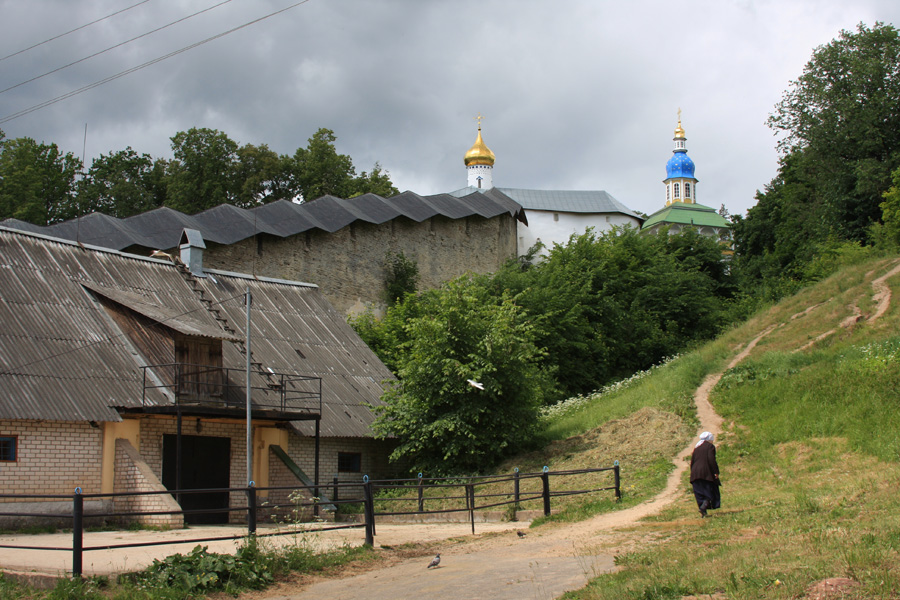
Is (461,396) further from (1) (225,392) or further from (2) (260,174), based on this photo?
(2) (260,174)

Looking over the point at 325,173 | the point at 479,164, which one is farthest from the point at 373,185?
the point at 479,164

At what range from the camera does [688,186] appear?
3228 inches

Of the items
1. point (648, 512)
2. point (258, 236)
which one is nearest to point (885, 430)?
point (648, 512)

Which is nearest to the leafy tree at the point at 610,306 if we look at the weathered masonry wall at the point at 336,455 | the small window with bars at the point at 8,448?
the weathered masonry wall at the point at 336,455

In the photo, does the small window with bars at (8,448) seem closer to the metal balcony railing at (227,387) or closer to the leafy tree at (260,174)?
the metal balcony railing at (227,387)

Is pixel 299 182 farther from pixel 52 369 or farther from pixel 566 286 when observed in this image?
pixel 52 369

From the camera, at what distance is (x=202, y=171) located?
43.8m

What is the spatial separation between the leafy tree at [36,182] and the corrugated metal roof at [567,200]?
24.6 m

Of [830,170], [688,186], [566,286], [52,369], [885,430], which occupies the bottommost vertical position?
[885,430]

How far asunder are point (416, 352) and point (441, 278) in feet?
61.2

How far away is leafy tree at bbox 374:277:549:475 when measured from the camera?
734 inches

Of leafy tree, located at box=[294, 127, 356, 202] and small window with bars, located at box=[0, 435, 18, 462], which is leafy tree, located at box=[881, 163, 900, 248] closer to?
leafy tree, located at box=[294, 127, 356, 202]

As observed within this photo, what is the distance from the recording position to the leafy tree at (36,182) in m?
40.2

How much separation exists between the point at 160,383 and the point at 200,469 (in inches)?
75.3
